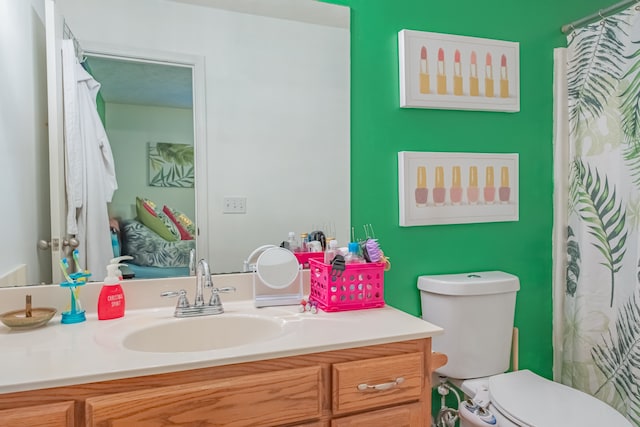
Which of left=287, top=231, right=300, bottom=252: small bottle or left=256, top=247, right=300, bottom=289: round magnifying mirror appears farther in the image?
Result: left=287, top=231, right=300, bottom=252: small bottle

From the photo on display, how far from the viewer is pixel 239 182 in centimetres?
156

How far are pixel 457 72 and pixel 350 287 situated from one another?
41.1 inches

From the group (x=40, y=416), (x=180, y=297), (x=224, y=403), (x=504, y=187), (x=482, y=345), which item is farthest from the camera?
(x=504, y=187)

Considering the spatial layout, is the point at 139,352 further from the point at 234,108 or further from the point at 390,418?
the point at 234,108

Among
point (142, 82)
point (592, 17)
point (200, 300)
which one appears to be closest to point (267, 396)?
point (200, 300)

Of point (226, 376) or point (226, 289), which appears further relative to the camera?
point (226, 289)

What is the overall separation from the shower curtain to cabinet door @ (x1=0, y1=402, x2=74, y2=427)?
193 centimetres

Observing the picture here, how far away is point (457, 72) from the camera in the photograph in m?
1.84

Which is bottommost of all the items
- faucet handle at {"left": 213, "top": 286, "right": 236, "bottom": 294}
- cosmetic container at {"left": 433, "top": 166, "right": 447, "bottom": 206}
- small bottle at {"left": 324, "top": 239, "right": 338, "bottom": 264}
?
faucet handle at {"left": 213, "top": 286, "right": 236, "bottom": 294}

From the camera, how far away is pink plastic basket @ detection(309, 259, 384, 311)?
1.40 m

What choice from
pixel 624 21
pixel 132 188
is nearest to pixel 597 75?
pixel 624 21

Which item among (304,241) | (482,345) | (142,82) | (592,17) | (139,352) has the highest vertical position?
(592,17)

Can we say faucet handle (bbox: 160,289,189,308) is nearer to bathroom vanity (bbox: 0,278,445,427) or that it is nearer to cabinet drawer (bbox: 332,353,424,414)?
bathroom vanity (bbox: 0,278,445,427)

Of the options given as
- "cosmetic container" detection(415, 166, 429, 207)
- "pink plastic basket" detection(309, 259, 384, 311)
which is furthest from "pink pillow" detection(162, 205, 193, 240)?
"cosmetic container" detection(415, 166, 429, 207)
